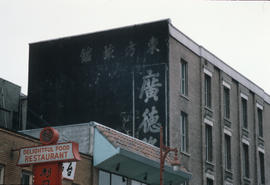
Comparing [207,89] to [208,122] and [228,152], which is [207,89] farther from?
[228,152]

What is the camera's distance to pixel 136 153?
34.8m

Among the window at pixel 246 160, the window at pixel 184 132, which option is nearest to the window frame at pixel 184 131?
the window at pixel 184 132

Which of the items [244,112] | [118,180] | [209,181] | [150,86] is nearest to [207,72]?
[150,86]

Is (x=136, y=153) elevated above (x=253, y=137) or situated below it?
below

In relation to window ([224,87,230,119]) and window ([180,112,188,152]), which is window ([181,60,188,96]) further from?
window ([224,87,230,119])

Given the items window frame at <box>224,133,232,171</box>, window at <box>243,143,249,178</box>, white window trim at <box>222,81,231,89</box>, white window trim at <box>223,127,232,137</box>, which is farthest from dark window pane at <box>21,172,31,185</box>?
window at <box>243,143,249,178</box>

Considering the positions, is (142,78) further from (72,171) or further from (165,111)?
(72,171)

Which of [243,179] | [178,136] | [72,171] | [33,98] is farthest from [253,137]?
[72,171]

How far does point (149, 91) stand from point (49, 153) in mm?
14318

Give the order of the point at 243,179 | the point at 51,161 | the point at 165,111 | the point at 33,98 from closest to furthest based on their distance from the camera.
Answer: the point at 51,161, the point at 165,111, the point at 33,98, the point at 243,179

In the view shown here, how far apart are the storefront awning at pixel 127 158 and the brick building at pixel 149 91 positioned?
3.29 metres

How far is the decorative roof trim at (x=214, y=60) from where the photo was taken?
144ft

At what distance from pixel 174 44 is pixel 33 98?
10.1 m

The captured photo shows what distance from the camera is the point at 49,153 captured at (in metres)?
28.8
